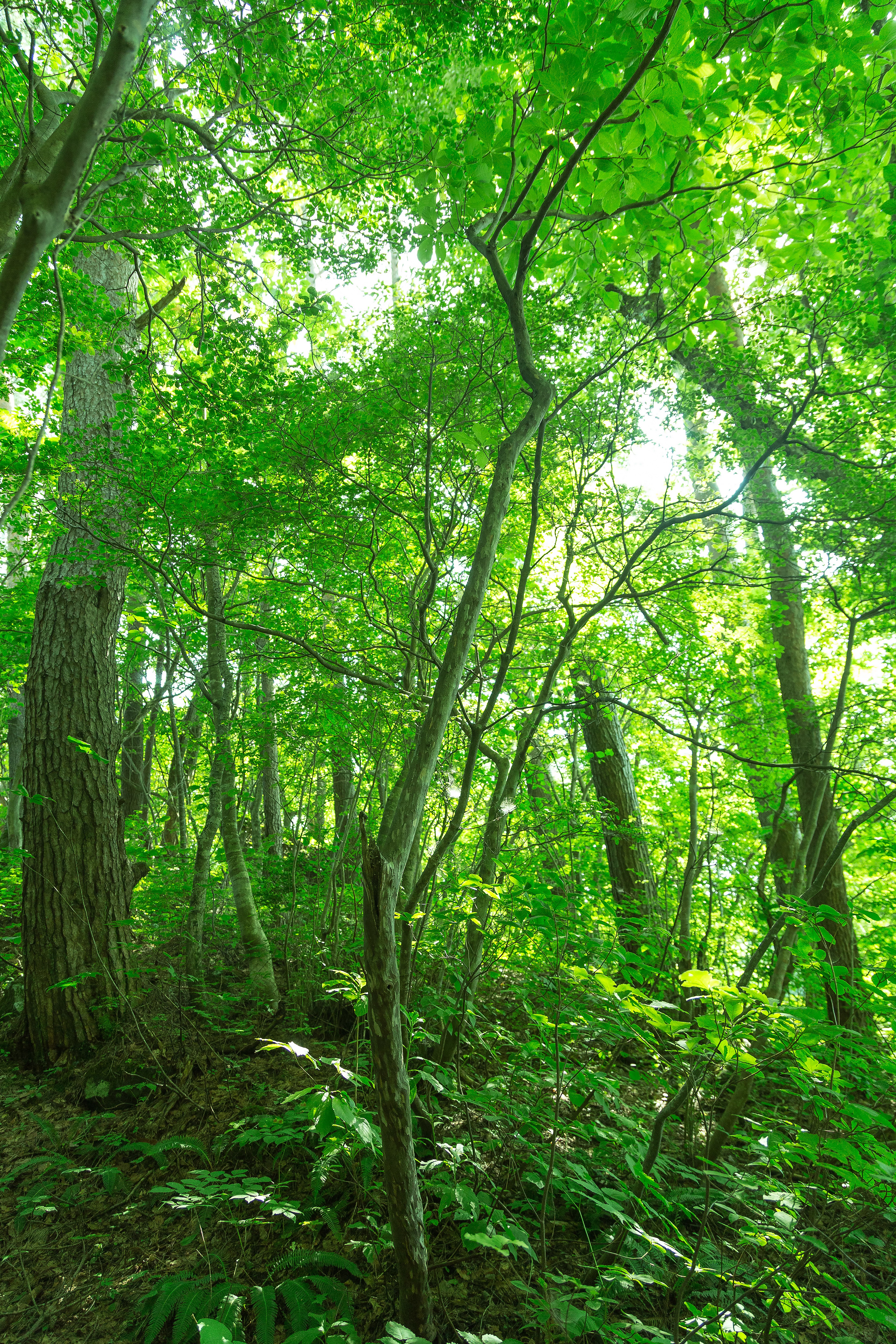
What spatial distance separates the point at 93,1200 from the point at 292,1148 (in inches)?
40.3

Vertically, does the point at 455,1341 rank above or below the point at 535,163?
below

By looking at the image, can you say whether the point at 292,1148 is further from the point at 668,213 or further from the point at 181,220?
the point at 181,220

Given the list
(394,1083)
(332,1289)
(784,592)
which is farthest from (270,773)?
(394,1083)

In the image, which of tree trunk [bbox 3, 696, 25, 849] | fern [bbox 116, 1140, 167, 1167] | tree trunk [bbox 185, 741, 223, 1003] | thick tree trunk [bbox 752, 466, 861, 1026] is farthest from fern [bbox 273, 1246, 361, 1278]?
tree trunk [bbox 3, 696, 25, 849]

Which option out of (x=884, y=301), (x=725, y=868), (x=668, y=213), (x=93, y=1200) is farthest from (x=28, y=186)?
(x=725, y=868)

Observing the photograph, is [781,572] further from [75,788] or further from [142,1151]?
[142,1151]

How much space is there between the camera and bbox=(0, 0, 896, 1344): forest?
191cm

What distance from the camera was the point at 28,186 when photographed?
4.83ft

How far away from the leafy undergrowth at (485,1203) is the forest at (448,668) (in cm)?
3

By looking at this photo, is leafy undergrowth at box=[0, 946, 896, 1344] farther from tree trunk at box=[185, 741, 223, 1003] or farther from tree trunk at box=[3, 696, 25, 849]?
tree trunk at box=[3, 696, 25, 849]

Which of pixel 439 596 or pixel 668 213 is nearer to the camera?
pixel 668 213

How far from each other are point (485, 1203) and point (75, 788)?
13.1 ft

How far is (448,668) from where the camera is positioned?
7.54 ft

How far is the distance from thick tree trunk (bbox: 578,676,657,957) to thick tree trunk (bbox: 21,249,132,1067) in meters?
3.80
